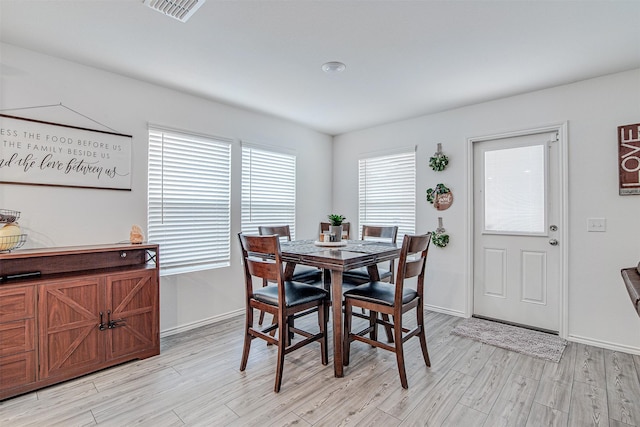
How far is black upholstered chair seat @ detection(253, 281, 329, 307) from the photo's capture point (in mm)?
2281

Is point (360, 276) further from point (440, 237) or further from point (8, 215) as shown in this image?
point (8, 215)

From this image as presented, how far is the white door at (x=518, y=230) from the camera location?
319cm

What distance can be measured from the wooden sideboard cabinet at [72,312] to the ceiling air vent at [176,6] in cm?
173

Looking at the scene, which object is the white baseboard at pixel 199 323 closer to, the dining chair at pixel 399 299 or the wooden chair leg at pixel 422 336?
the dining chair at pixel 399 299

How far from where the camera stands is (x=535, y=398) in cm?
207

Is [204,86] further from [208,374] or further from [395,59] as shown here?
[208,374]

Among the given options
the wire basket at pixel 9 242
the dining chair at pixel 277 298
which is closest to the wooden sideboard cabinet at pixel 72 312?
the wire basket at pixel 9 242

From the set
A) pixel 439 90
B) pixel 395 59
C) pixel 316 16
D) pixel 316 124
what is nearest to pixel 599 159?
pixel 439 90

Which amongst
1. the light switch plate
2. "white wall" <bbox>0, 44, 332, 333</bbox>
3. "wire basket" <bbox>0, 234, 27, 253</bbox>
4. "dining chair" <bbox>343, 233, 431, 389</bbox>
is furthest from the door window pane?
"wire basket" <bbox>0, 234, 27, 253</bbox>

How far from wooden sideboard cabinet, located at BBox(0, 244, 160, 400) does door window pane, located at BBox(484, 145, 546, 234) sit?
11.5ft

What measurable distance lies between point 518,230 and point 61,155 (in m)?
4.34

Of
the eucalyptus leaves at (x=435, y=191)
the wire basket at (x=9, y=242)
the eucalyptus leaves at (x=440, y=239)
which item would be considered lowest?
the eucalyptus leaves at (x=440, y=239)

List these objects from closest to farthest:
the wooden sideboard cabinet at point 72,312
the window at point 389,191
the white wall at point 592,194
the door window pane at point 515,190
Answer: the wooden sideboard cabinet at point 72,312
the white wall at point 592,194
the door window pane at point 515,190
the window at point 389,191

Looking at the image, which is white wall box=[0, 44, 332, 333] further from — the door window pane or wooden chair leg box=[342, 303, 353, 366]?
the door window pane
